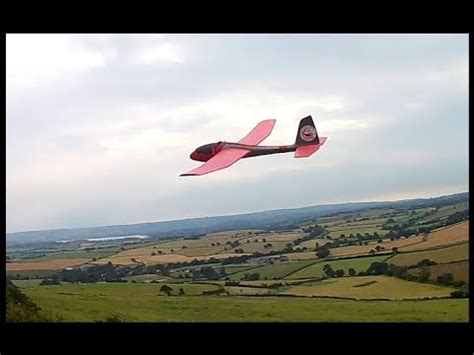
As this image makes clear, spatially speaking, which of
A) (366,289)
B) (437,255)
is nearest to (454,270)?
(437,255)

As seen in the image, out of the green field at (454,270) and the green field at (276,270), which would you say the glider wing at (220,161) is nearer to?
the green field at (276,270)

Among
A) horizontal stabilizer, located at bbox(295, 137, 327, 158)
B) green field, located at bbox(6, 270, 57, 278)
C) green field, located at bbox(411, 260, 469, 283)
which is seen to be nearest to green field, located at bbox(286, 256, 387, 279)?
green field, located at bbox(411, 260, 469, 283)

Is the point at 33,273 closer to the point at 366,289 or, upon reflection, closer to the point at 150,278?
the point at 150,278

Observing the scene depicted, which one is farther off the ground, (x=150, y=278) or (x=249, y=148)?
(x=249, y=148)

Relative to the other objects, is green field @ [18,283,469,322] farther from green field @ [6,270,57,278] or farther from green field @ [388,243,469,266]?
green field @ [388,243,469,266]

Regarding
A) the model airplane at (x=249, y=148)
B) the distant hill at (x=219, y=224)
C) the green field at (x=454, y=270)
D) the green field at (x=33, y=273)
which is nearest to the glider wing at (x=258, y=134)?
the model airplane at (x=249, y=148)
